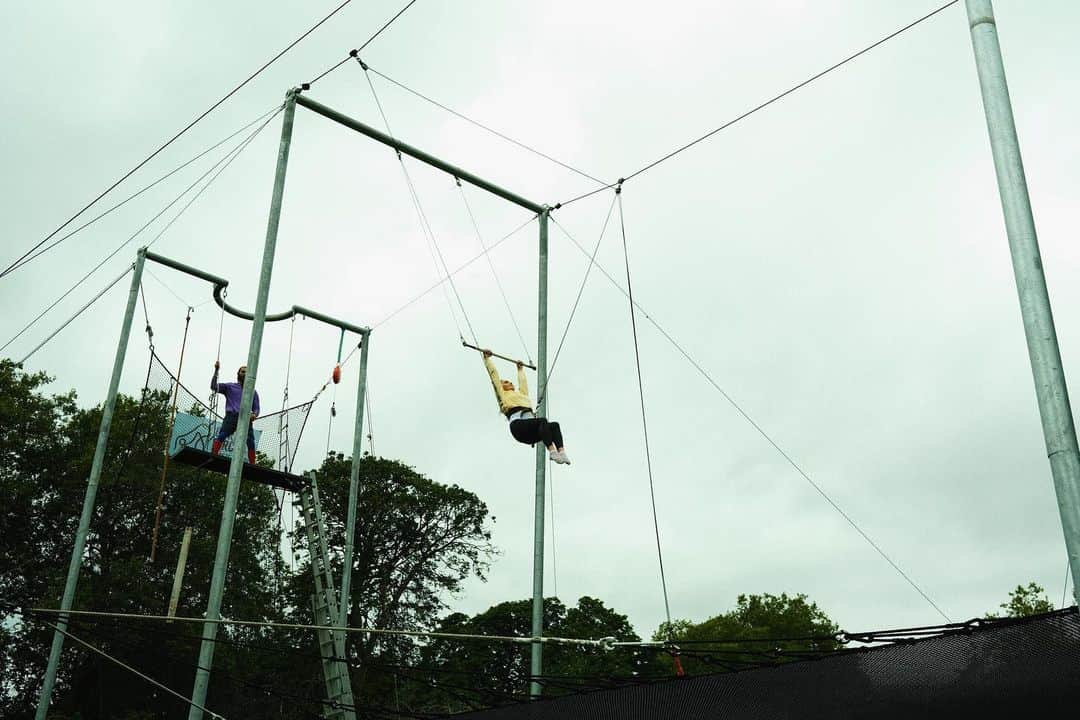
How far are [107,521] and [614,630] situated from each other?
13734 millimetres

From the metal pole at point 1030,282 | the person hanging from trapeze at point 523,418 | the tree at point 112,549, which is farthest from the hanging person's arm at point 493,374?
the tree at point 112,549

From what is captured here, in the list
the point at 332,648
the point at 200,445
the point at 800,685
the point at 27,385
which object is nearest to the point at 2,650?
the point at 27,385

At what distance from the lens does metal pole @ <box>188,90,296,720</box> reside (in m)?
6.27

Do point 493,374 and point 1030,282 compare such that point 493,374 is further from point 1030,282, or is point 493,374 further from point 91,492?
point 1030,282

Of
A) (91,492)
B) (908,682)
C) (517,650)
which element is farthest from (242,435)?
(517,650)

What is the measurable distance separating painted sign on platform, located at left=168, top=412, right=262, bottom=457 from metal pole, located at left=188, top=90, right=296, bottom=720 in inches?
135

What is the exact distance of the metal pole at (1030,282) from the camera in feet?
10.2

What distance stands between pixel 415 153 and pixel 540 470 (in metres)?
2.99

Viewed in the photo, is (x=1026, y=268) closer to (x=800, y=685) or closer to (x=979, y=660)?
(x=979, y=660)

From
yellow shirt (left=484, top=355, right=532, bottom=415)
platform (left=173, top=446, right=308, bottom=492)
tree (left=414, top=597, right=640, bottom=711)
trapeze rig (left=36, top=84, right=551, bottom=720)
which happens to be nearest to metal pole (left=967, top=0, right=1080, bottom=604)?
trapeze rig (left=36, top=84, right=551, bottom=720)

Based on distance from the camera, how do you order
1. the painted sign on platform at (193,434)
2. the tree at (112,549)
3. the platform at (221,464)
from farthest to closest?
the tree at (112,549) → the painted sign on platform at (193,434) → the platform at (221,464)

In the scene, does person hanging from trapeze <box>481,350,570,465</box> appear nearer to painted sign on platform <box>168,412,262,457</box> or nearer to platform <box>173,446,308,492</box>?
platform <box>173,446,308,492</box>

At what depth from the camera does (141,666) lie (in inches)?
793

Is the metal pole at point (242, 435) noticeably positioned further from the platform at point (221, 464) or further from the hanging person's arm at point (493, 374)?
the platform at point (221, 464)
